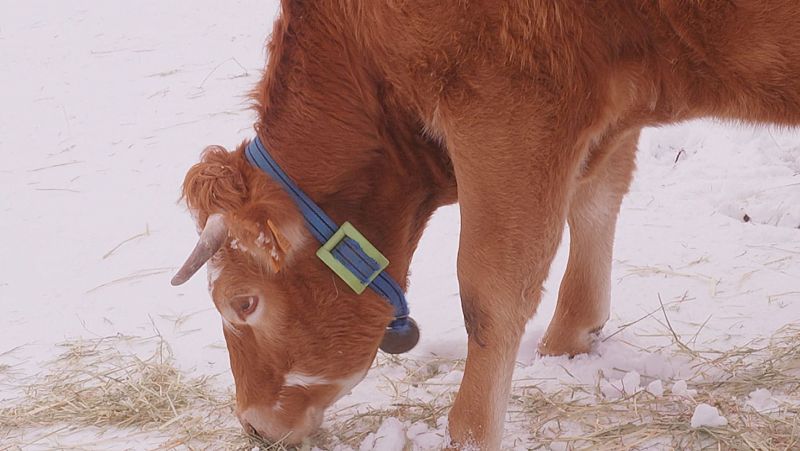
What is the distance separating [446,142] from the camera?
2740 millimetres

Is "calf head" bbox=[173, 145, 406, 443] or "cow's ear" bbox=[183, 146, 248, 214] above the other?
"cow's ear" bbox=[183, 146, 248, 214]

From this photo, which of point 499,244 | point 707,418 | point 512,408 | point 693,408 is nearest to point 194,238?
point 512,408

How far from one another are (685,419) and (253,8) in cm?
682

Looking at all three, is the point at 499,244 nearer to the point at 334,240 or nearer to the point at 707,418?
the point at 334,240

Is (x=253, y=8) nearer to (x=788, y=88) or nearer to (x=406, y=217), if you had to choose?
(x=406, y=217)

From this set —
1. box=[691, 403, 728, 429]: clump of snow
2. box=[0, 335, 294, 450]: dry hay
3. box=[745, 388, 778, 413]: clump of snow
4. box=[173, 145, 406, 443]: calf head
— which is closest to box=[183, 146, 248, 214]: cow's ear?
box=[173, 145, 406, 443]: calf head

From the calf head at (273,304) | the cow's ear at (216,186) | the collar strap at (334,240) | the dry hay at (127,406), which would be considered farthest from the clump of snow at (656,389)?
the cow's ear at (216,186)

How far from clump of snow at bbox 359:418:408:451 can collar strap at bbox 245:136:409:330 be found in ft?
1.69

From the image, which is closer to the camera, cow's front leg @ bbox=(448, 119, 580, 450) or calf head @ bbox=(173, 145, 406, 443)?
cow's front leg @ bbox=(448, 119, 580, 450)

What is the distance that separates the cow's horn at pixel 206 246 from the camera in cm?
264

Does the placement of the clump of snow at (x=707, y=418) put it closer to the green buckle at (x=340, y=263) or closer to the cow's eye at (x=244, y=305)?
the green buckle at (x=340, y=263)

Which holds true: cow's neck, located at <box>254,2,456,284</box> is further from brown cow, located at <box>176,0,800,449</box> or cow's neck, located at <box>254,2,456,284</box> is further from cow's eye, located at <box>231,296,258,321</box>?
cow's eye, located at <box>231,296,258,321</box>

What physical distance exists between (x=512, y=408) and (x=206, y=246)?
1370mm

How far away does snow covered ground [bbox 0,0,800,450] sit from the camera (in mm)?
3561
